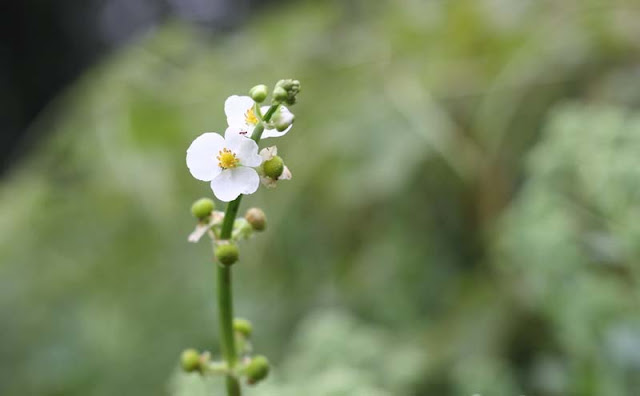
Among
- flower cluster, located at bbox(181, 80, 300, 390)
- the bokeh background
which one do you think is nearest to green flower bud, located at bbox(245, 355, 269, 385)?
flower cluster, located at bbox(181, 80, 300, 390)

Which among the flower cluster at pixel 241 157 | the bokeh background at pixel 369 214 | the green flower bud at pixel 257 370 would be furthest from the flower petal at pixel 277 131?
the bokeh background at pixel 369 214

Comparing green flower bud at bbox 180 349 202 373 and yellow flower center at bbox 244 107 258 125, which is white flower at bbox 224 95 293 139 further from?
green flower bud at bbox 180 349 202 373

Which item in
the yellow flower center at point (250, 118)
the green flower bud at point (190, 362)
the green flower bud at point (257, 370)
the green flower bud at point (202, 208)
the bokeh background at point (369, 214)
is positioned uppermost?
the bokeh background at point (369, 214)

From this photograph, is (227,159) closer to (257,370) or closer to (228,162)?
(228,162)

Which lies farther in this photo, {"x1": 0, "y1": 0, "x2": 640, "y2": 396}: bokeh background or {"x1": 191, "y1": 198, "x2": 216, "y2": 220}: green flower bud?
{"x1": 0, "y1": 0, "x2": 640, "y2": 396}: bokeh background

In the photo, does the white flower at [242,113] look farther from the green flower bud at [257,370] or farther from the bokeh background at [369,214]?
the bokeh background at [369,214]

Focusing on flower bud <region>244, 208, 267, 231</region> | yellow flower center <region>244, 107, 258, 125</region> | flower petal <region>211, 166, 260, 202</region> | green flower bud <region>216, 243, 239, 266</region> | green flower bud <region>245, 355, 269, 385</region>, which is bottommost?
green flower bud <region>245, 355, 269, 385</region>

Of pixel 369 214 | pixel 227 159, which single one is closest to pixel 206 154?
pixel 227 159

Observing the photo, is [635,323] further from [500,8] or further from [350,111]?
[500,8]
